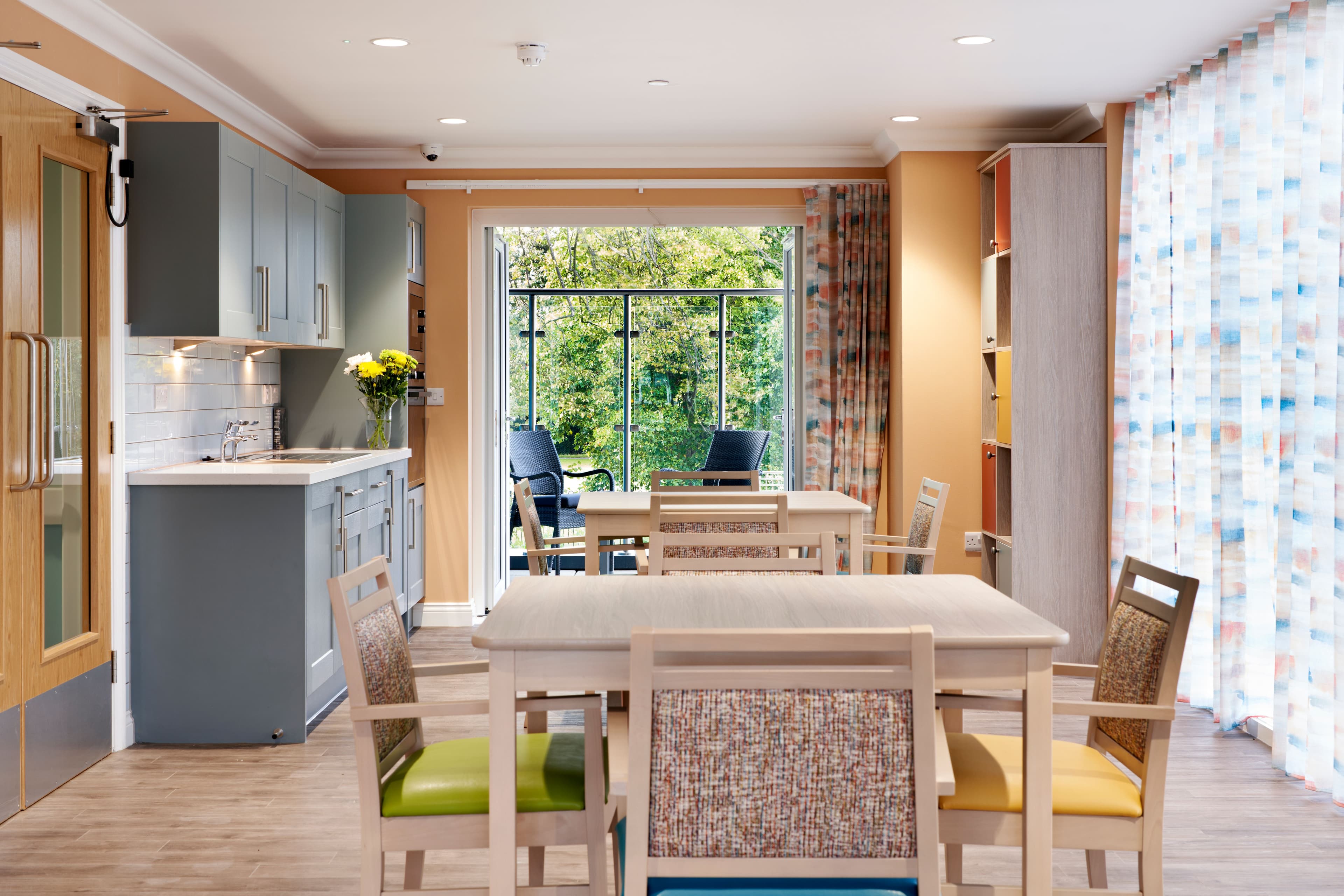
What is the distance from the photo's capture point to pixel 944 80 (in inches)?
175

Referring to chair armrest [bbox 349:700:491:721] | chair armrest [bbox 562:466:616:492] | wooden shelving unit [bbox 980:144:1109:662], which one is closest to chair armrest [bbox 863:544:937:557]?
wooden shelving unit [bbox 980:144:1109:662]

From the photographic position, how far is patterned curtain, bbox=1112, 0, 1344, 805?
130 inches

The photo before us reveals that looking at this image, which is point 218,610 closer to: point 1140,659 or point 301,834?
point 301,834

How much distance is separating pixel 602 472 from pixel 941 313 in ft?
9.97

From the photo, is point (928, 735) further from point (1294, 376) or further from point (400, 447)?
point (400, 447)

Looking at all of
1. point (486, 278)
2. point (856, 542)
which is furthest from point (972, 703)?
point (486, 278)

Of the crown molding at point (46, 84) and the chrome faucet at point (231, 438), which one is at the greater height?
the crown molding at point (46, 84)

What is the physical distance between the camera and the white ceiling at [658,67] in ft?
11.8

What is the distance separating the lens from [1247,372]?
376cm

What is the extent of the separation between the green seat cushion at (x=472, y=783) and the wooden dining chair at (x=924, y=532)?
76.3 inches

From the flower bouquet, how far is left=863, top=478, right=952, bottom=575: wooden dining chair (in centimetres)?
245

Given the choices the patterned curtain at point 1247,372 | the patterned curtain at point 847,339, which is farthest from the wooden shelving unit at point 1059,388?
the patterned curtain at point 847,339

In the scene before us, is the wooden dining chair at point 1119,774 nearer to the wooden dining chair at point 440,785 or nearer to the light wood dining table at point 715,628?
the light wood dining table at point 715,628

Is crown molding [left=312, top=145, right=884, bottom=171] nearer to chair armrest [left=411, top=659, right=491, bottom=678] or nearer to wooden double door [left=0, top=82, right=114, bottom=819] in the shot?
wooden double door [left=0, top=82, right=114, bottom=819]
